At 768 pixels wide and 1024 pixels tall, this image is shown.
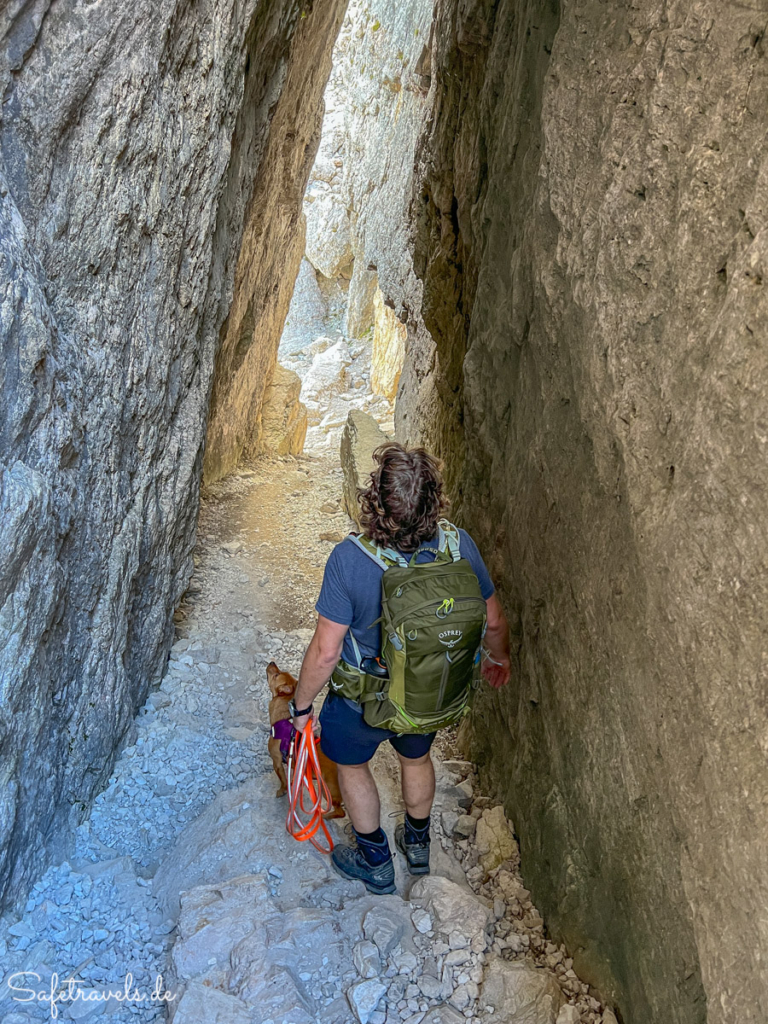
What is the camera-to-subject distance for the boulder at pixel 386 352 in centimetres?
2250

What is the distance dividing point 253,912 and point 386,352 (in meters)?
21.5

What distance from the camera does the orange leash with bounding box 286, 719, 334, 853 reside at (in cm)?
334

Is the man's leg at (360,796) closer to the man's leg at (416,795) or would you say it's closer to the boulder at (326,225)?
the man's leg at (416,795)

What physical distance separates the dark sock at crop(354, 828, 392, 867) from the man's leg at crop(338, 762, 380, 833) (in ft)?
0.10

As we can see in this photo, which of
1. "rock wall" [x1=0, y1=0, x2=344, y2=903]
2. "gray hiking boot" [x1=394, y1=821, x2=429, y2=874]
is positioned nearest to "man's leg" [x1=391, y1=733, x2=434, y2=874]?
"gray hiking boot" [x1=394, y1=821, x2=429, y2=874]

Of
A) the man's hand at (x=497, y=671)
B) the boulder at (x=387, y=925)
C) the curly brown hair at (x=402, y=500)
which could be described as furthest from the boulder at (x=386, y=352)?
the boulder at (x=387, y=925)

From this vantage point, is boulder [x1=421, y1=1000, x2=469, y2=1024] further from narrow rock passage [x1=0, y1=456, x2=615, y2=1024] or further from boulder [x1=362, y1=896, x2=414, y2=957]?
boulder [x1=362, y1=896, x2=414, y2=957]

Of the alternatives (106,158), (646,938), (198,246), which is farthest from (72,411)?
(646,938)

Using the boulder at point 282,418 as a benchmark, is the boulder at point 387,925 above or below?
below

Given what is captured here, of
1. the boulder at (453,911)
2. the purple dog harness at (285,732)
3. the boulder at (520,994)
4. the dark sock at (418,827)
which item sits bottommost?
the boulder at (520,994)

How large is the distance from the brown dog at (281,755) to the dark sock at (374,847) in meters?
0.33

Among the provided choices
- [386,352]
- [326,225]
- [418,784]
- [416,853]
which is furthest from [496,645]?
[326,225]

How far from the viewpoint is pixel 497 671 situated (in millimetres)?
3645

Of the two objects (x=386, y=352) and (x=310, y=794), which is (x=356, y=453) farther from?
(x=386, y=352)
